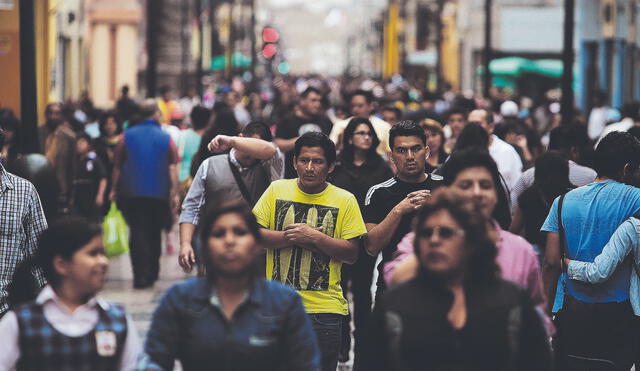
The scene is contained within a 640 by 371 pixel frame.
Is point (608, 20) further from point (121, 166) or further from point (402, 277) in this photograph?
point (402, 277)

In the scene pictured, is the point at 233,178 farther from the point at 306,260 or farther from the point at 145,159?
the point at 145,159

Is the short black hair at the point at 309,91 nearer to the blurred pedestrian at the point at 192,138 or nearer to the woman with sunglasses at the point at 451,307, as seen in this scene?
the blurred pedestrian at the point at 192,138

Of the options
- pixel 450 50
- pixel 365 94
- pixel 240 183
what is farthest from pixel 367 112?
pixel 450 50

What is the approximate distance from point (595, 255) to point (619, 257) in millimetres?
210

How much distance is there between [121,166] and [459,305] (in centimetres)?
983

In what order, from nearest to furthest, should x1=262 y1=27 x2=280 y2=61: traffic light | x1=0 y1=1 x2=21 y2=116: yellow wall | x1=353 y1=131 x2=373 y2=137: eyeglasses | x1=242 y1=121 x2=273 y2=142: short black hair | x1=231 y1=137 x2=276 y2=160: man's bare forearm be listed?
1. x1=231 y1=137 x2=276 y2=160: man's bare forearm
2. x1=242 y1=121 x2=273 y2=142: short black hair
3. x1=353 y1=131 x2=373 y2=137: eyeglasses
4. x1=0 y1=1 x2=21 y2=116: yellow wall
5. x1=262 y1=27 x2=280 y2=61: traffic light

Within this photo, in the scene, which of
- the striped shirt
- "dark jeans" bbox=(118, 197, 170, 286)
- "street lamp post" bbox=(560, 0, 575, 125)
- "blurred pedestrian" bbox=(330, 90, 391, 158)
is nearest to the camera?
the striped shirt

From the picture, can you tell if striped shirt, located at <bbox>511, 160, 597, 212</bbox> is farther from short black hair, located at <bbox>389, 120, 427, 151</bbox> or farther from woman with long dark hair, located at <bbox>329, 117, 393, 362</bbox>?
short black hair, located at <bbox>389, 120, 427, 151</bbox>

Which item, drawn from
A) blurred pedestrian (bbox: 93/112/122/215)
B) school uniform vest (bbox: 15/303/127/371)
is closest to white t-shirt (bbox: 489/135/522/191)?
blurred pedestrian (bbox: 93/112/122/215)

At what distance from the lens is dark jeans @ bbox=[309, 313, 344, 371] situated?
24.9 feet

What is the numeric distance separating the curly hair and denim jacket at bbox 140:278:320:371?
0.59 m

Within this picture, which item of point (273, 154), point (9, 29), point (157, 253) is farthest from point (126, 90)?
point (273, 154)

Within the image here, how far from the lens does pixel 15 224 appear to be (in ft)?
24.1

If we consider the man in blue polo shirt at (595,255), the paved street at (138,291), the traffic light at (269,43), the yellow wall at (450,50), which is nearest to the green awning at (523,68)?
the traffic light at (269,43)
